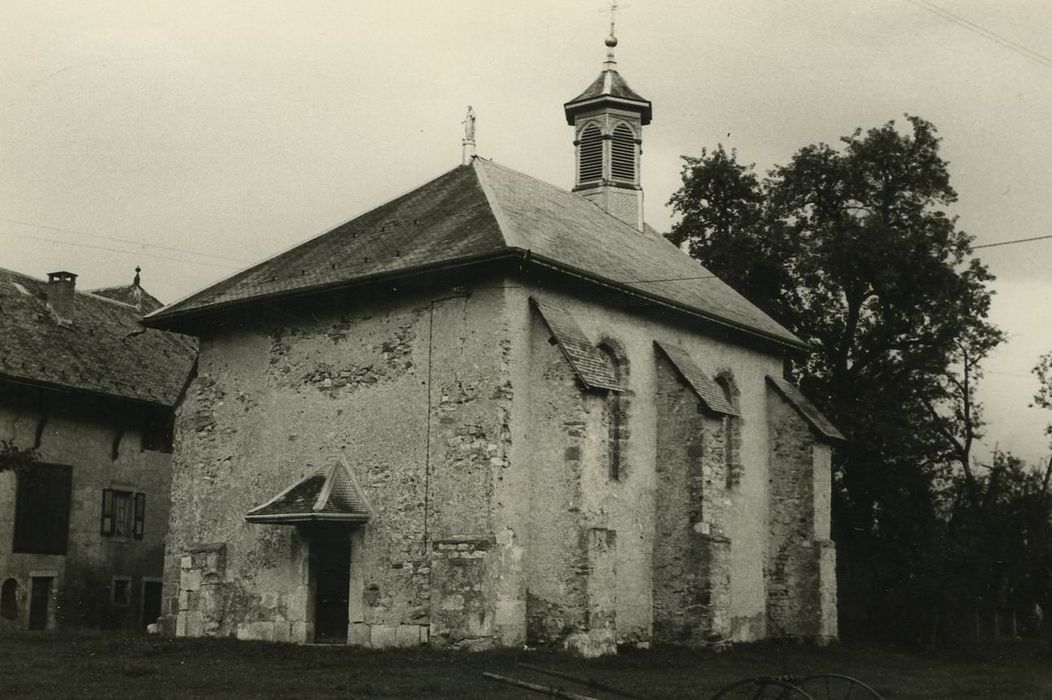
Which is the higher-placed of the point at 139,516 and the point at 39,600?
the point at 139,516

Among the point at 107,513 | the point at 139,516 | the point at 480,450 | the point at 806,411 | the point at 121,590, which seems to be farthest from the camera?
the point at 139,516

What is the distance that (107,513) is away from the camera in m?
29.5

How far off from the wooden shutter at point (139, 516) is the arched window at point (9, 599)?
147 inches

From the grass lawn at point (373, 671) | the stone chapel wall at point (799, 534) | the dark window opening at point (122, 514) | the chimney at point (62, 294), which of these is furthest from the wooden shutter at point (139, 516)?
the stone chapel wall at point (799, 534)

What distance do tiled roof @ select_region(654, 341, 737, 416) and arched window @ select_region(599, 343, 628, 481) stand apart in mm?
1225

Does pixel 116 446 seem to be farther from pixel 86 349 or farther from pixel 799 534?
pixel 799 534

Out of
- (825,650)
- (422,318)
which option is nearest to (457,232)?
(422,318)

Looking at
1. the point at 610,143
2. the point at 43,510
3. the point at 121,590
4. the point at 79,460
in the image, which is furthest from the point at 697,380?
the point at 121,590

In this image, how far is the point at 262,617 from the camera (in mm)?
22031

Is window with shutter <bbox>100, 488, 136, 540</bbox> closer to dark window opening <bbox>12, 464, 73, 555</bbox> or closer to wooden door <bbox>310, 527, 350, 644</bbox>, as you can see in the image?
dark window opening <bbox>12, 464, 73, 555</bbox>

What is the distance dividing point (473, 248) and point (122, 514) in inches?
558

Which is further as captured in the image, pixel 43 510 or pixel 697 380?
pixel 43 510

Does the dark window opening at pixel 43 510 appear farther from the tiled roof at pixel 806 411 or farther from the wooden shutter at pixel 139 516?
the tiled roof at pixel 806 411

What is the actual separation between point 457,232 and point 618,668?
8101 millimetres
